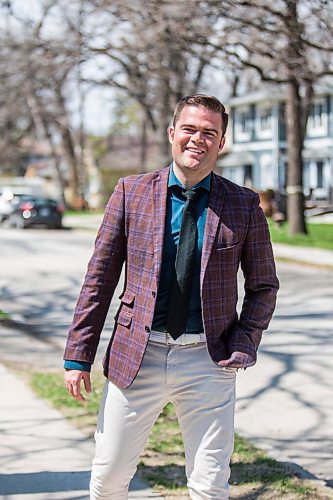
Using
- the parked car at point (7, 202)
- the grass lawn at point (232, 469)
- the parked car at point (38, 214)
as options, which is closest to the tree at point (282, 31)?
the grass lawn at point (232, 469)

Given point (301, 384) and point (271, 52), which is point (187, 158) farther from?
point (271, 52)

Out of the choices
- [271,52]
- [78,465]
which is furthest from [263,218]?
[271,52]

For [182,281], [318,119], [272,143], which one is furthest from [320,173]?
→ [182,281]

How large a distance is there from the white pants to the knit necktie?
0.31 feet

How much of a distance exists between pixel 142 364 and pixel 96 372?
442 cm

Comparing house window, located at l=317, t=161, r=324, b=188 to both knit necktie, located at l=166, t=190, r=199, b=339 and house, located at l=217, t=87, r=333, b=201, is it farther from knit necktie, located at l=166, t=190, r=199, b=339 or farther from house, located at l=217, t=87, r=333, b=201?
knit necktie, located at l=166, t=190, r=199, b=339

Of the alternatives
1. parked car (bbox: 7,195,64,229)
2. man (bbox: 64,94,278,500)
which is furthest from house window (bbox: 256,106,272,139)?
man (bbox: 64,94,278,500)

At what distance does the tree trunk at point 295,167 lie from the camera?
23875 millimetres

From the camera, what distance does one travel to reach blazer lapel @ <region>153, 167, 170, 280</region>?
338 centimetres

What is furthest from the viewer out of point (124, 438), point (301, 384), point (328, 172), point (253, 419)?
point (328, 172)

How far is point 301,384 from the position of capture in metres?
7.39

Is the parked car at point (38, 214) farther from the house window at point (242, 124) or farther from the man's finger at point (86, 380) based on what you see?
the man's finger at point (86, 380)

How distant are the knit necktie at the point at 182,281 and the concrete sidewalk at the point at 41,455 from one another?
1.53 meters

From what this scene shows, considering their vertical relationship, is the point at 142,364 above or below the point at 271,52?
below
